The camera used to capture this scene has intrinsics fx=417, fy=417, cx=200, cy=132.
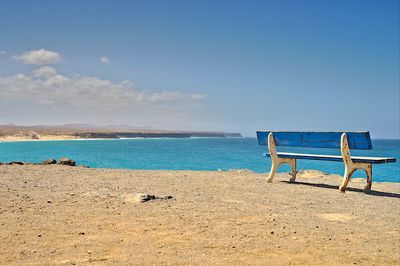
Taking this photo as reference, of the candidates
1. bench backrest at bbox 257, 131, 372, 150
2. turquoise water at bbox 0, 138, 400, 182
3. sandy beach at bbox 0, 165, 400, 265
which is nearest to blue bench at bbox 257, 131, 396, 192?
bench backrest at bbox 257, 131, 372, 150

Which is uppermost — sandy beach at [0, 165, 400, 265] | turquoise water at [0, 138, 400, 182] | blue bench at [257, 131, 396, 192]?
blue bench at [257, 131, 396, 192]

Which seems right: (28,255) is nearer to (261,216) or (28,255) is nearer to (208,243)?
(208,243)

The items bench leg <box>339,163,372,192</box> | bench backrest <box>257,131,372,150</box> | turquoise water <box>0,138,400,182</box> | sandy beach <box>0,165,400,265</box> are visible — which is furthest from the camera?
turquoise water <box>0,138,400,182</box>

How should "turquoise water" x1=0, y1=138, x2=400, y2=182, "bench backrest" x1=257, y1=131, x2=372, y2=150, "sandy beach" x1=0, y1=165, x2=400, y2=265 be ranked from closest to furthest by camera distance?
"sandy beach" x1=0, y1=165, x2=400, y2=265
"bench backrest" x1=257, y1=131, x2=372, y2=150
"turquoise water" x1=0, y1=138, x2=400, y2=182

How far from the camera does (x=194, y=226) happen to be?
18.7 ft

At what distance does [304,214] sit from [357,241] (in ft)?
5.18

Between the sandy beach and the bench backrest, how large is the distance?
3.86 ft

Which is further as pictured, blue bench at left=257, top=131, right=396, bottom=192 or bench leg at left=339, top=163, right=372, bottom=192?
bench leg at left=339, top=163, right=372, bottom=192

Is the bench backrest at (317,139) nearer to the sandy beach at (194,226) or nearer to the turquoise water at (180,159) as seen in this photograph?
the sandy beach at (194,226)

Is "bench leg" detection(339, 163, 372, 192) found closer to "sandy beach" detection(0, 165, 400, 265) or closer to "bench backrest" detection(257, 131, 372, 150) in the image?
"sandy beach" detection(0, 165, 400, 265)

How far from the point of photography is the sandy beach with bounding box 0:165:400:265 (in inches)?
176

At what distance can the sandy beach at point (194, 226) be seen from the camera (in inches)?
176

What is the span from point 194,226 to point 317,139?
561cm

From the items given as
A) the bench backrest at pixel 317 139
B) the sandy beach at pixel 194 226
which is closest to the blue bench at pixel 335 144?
the bench backrest at pixel 317 139
